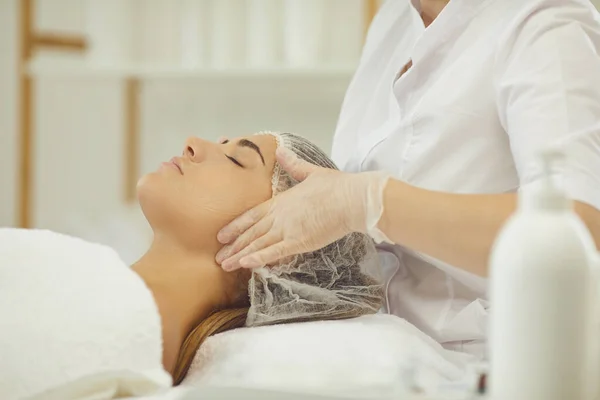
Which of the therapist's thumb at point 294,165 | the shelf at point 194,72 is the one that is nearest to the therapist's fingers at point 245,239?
the therapist's thumb at point 294,165

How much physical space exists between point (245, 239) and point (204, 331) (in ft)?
0.54

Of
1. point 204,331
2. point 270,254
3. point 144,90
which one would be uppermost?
point 144,90

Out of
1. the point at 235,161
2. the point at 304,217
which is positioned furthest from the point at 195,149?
the point at 304,217

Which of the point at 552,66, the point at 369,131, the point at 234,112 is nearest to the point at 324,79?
the point at 234,112

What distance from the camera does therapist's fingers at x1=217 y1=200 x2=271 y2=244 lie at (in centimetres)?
136

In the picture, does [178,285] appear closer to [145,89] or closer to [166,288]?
[166,288]

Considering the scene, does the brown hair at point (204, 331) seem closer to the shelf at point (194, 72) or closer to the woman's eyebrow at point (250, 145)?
the woman's eyebrow at point (250, 145)

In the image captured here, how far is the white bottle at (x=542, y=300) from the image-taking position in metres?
0.70

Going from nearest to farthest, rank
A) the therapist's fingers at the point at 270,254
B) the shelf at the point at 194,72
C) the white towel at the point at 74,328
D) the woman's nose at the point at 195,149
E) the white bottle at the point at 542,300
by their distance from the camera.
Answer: the white bottle at the point at 542,300, the white towel at the point at 74,328, the therapist's fingers at the point at 270,254, the woman's nose at the point at 195,149, the shelf at the point at 194,72

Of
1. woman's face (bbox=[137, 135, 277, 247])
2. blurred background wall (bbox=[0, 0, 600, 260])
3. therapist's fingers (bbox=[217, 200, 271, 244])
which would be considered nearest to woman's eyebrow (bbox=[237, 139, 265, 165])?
woman's face (bbox=[137, 135, 277, 247])

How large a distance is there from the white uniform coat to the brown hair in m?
0.31

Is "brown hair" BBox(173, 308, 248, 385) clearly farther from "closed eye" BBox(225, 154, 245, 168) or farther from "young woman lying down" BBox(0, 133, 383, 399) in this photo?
"closed eye" BBox(225, 154, 245, 168)

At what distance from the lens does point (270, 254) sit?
1296 millimetres

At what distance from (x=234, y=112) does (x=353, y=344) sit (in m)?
1.95
